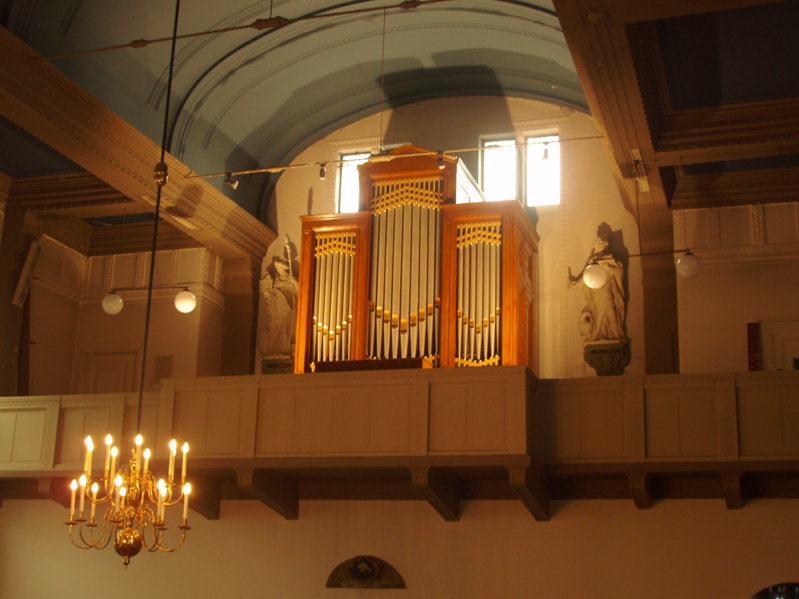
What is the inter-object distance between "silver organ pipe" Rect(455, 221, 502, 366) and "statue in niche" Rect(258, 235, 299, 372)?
10.0ft

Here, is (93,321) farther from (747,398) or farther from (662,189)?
(747,398)

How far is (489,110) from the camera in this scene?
49.8 ft

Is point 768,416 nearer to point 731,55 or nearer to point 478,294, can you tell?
point 478,294

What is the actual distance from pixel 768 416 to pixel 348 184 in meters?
7.15

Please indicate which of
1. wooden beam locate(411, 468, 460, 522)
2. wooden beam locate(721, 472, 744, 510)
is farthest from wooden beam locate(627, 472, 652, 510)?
wooden beam locate(411, 468, 460, 522)

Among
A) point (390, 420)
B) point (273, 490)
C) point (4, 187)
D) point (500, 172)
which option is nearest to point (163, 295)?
point (4, 187)

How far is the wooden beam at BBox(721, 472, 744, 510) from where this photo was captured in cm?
1095

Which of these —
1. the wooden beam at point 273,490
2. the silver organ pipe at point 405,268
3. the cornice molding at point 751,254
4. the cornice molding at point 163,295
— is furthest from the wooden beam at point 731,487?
the cornice molding at point 163,295

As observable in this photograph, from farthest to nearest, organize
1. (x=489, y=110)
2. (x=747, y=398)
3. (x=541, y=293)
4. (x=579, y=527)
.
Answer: (x=489, y=110), (x=541, y=293), (x=579, y=527), (x=747, y=398)

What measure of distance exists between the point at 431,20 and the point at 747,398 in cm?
601

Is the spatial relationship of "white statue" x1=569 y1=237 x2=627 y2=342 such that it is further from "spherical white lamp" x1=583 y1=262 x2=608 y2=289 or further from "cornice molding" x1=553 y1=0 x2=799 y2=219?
"spherical white lamp" x1=583 y1=262 x2=608 y2=289

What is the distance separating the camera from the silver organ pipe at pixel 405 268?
1261 centimetres

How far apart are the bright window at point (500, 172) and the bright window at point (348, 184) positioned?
1.84 metres

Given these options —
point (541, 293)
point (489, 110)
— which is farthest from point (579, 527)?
point (489, 110)
